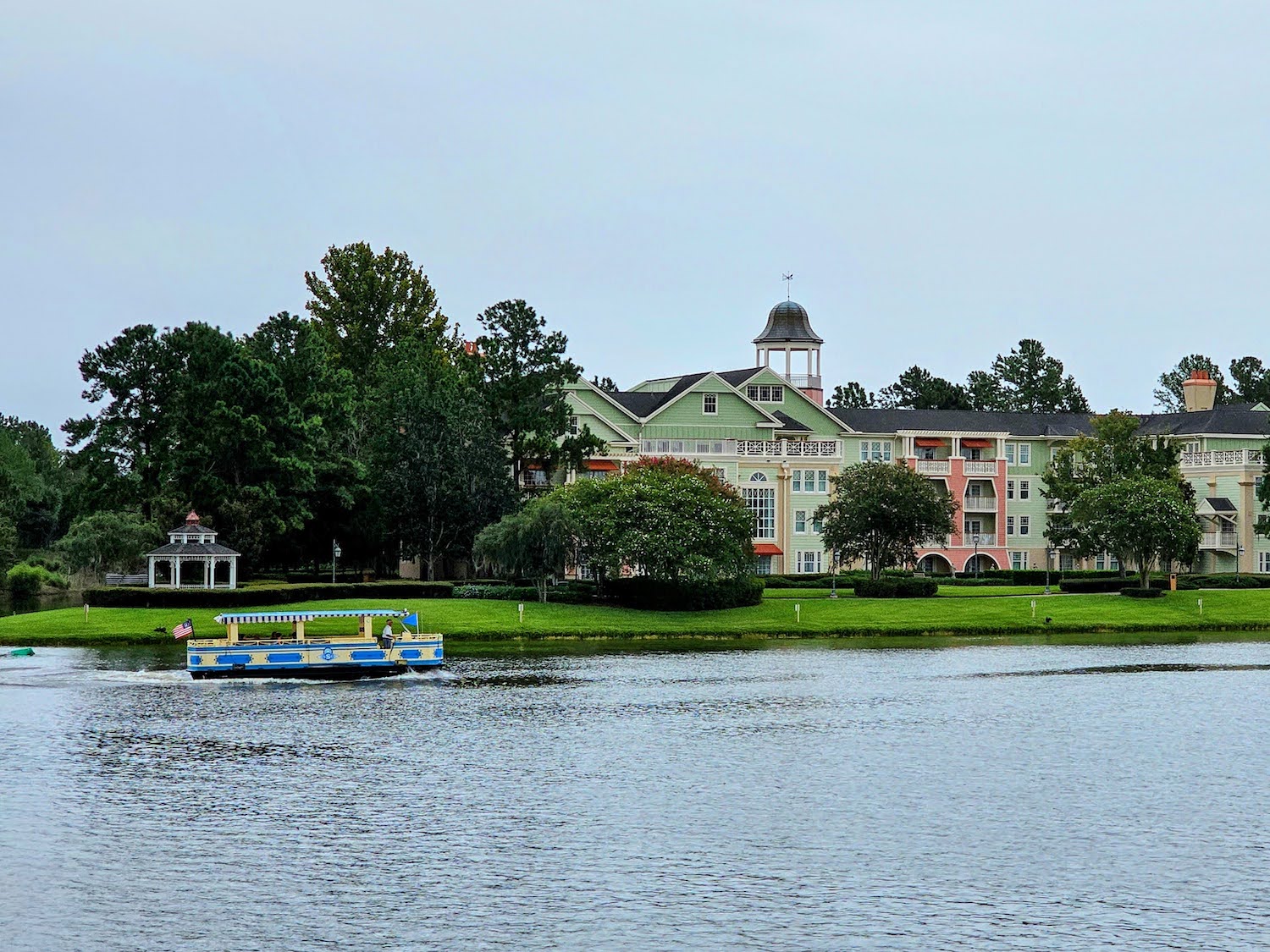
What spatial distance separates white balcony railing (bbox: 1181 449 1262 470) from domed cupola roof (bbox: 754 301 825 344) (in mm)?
28008

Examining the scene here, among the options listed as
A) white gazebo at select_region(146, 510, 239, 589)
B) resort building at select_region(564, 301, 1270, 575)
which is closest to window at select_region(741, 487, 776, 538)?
resort building at select_region(564, 301, 1270, 575)

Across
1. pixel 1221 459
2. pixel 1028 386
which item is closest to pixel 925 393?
pixel 1028 386

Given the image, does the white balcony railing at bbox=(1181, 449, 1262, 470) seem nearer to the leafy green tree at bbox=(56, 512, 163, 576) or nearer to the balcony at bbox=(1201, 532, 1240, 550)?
the balcony at bbox=(1201, 532, 1240, 550)

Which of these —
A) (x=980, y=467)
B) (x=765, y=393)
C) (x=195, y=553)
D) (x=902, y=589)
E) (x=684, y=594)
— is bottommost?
(x=684, y=594)

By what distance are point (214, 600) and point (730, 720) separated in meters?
36.6

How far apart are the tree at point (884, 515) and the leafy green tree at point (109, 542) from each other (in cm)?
3862

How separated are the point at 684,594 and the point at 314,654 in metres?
27.2

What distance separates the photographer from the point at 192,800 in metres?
38.8

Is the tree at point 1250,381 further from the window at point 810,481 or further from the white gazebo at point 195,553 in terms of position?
the white gazebo at point 195,553

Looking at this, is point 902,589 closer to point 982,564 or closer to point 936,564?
point 936,564

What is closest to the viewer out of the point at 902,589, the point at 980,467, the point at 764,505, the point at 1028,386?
the point at 902,589

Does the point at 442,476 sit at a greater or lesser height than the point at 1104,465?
lesser

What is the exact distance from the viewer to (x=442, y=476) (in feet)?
324

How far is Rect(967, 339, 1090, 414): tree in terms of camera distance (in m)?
171
